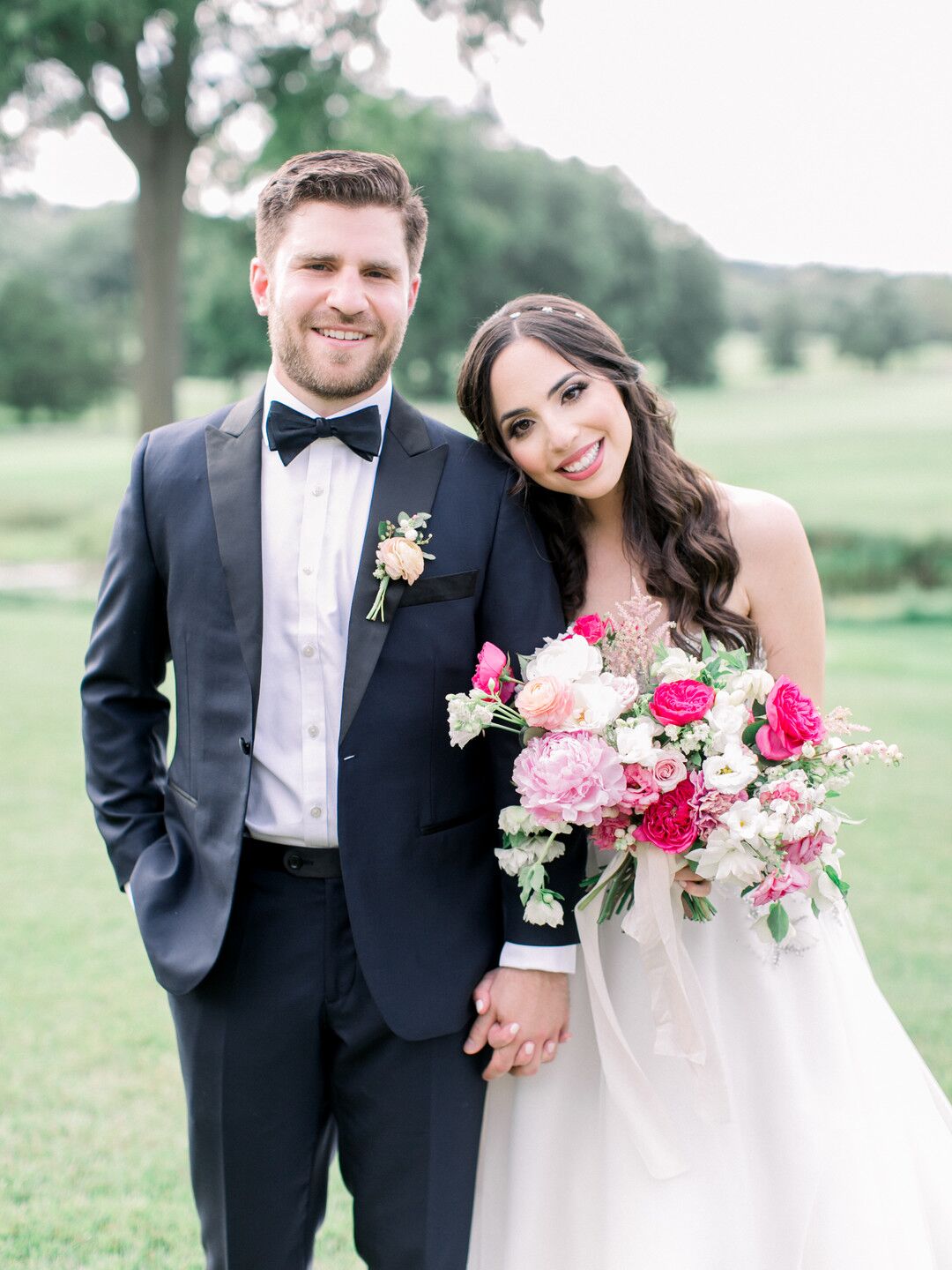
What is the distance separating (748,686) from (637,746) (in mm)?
270

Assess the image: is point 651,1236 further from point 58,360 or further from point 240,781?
point 58,360

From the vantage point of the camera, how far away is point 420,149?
15844 millimetres

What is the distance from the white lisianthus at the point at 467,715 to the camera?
6.94 feet

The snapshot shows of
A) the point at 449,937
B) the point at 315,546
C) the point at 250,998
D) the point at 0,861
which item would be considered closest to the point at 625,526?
the point at 315,546

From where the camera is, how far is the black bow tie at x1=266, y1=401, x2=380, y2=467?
7.78ft

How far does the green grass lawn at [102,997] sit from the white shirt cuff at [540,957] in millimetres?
1413

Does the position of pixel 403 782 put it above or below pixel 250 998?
above

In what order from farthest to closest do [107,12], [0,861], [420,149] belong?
1. [420,149]
2. [107,12]
3. [0,861]

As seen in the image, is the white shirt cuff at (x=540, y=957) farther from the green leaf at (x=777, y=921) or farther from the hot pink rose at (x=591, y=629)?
the hot pink rose at (x=591, y=629)

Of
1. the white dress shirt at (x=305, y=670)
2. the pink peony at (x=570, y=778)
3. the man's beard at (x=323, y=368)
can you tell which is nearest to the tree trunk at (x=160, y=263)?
the man's beard at (x=323, y=368)

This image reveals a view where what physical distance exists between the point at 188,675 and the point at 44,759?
6112 mm

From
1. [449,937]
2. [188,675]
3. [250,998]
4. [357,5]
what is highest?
[357,5]

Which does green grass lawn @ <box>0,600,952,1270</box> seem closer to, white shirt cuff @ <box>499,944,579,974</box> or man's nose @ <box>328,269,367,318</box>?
white shirt cuff @ <box>499,944,579,974</box>

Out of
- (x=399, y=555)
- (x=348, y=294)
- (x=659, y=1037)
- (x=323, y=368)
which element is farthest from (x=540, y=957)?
(x=348, y=294)
